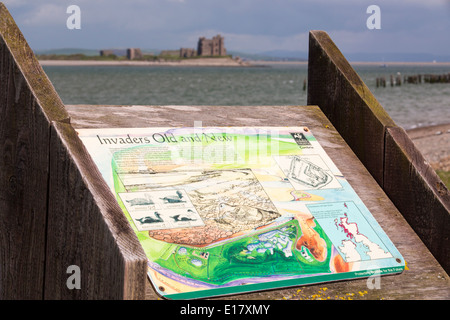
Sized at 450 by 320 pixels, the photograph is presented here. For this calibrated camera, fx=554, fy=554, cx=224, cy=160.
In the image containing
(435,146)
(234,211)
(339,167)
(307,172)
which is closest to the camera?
(234,211)

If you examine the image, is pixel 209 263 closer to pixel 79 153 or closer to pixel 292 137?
pixel 79 153

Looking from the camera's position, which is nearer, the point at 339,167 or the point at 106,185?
the point at 106,185

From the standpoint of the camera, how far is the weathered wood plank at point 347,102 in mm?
2896

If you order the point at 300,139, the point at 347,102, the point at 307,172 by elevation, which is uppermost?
the point at 347,102

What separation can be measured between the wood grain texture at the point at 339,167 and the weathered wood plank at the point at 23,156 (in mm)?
443

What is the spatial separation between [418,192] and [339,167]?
1.30ft

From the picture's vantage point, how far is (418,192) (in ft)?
8.77

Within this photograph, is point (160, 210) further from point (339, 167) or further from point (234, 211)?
point (339, 167)

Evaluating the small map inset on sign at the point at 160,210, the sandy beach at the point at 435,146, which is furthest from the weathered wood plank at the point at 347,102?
the sandy beach at the point at 435,146

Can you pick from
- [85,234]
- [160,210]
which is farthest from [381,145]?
[85,234]

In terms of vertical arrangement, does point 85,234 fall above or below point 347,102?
below

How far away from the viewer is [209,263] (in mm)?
2014

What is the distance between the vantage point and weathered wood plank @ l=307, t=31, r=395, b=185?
9.50 feet
